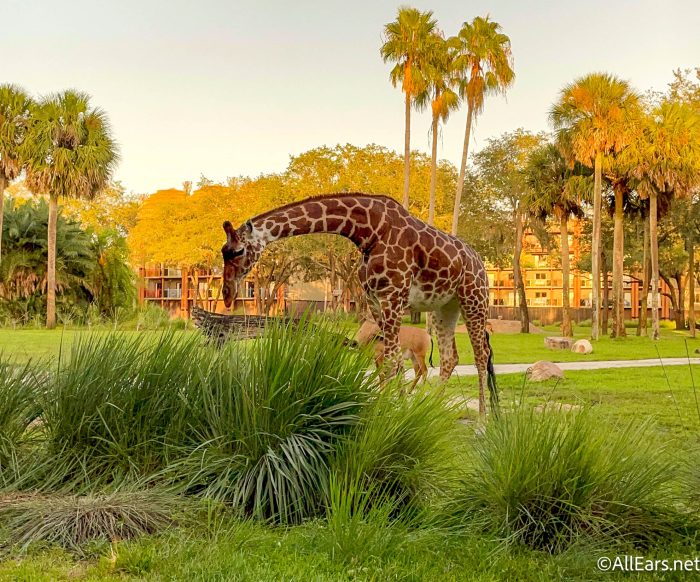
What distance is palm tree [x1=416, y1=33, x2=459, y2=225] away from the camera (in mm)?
29672

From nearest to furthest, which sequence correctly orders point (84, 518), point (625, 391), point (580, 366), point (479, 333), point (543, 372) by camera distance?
point (84, 518), point (479, 333), point (625, 391), point (543, 372), point (580, 366)

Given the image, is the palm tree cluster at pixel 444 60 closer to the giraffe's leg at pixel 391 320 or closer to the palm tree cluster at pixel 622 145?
the palm tree cluster at pixel 622 145

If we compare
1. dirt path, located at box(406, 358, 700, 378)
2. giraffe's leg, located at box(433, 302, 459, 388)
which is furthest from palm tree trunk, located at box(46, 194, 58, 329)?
giraffe's leg, located at box(433, 302, 459, 388)

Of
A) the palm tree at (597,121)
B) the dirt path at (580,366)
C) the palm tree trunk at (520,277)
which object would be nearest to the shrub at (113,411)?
the dirt path at (580,366)

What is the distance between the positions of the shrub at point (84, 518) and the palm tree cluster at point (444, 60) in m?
26.2

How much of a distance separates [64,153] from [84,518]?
105 ft

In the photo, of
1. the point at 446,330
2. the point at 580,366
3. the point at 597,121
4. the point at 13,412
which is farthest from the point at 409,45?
the point at 13,412

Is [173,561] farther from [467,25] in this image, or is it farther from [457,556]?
[467,25]

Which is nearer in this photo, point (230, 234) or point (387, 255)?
point (230, 234)

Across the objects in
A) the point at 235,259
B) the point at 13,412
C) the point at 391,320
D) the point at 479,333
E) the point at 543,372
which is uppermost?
the point at 235,259

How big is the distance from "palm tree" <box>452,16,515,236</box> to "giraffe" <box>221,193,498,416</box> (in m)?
23.2

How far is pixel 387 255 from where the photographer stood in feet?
20.5

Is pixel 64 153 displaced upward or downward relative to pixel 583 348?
upward

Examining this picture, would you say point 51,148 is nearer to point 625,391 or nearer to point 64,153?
point 64,153
